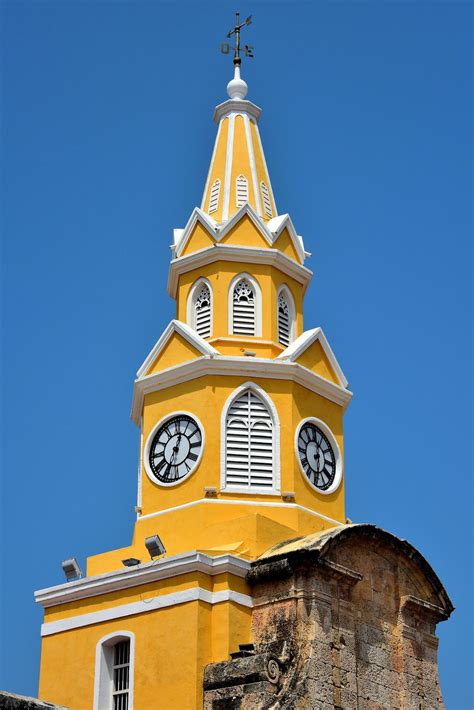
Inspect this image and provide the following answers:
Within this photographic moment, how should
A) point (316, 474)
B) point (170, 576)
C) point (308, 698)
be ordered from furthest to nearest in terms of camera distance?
point (316, 474), point (170, 576), point (308, 698)

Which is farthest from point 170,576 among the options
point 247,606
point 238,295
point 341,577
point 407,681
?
point 238,295

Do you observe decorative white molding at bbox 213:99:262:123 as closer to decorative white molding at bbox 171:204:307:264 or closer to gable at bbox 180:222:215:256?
decorative white molding at bbox 171:204:307:264

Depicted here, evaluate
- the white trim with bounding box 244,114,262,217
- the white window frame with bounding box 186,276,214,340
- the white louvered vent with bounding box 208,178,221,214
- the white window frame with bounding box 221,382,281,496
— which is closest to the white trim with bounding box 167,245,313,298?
the white window frame with bounding box 186,276,214,340

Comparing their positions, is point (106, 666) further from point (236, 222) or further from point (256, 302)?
point (236, 222)

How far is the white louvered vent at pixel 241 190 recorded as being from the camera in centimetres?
4128

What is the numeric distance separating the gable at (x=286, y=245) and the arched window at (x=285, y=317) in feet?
3.84

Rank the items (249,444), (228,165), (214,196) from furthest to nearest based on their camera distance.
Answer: (228,165) < (214,196) < (249,444)

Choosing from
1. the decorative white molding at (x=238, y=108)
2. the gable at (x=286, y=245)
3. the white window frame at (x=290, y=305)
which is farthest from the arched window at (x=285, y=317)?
the decorative white molding at (x=238, y=108)

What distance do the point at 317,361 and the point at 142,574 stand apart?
8.71 m

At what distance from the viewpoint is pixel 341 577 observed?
33.6 m

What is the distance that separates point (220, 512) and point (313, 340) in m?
6.31

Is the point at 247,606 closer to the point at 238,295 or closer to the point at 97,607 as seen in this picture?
the point at 97,607

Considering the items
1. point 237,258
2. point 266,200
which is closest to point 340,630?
point 237,258

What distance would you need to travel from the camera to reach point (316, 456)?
3791 cm
